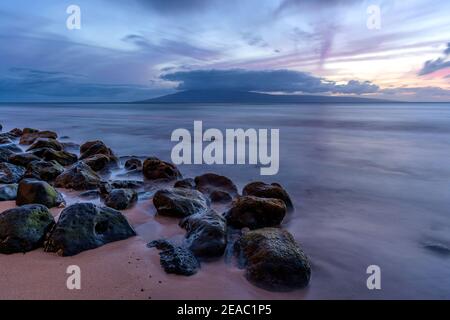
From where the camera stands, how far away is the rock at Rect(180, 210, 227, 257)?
13.8 feet

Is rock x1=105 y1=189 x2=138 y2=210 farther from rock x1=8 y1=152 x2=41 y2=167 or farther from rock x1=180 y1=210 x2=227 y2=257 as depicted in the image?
rock x1=8 y1=152 x2=41 y2=167

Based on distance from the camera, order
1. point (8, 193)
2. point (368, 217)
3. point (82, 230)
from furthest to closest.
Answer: point (368, 217), point (8, 193), point (82, 230)

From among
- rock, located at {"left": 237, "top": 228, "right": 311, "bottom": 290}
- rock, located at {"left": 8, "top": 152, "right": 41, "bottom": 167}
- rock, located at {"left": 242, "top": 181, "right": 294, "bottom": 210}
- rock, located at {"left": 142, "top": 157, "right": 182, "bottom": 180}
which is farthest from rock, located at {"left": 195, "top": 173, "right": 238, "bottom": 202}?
rock, located at {"left": 8, "top": 152, "right": 41, "bottom": 167}

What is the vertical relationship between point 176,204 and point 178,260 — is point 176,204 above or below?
above

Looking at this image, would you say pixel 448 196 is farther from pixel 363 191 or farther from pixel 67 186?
pixel 67 186

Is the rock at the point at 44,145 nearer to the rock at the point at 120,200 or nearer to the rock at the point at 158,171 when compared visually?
the rock at the point at 158,171

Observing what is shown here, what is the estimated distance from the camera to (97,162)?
9.16 meters

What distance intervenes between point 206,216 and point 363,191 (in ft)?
15.9

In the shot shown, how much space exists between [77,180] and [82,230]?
311 cm

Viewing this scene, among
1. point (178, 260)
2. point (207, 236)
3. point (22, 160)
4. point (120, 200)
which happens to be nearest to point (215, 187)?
point (120, 200)

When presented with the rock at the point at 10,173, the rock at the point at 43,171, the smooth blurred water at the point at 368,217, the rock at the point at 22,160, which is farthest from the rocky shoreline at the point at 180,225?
the rock at the point at 22,160

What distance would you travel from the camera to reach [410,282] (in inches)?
156

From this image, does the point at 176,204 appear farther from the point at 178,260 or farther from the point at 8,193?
the point at 8,193
